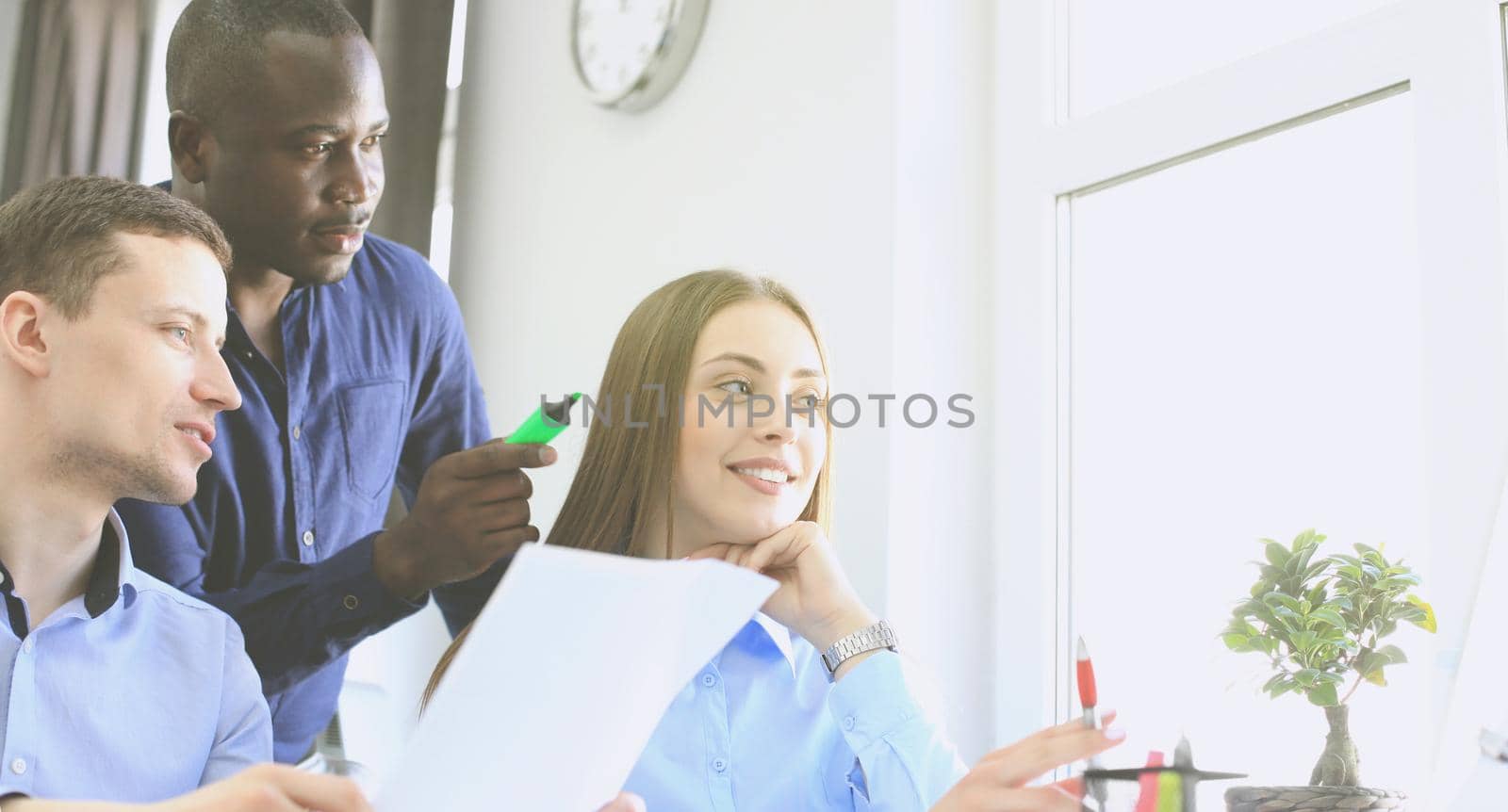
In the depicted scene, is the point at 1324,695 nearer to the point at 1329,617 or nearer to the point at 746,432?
the point at 1329,617

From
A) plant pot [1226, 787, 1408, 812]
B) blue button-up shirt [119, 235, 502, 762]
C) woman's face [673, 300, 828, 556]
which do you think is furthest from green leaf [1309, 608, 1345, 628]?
blue button-up shirt [119, 235, 502, 762]

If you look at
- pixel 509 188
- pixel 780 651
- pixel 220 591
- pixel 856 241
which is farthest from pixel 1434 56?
pixel 509 188

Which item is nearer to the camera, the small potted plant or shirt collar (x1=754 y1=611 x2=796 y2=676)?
the small potted plant

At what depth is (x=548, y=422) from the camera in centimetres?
105

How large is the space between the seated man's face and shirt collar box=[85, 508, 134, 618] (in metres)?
0.05

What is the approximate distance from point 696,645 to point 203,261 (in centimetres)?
66

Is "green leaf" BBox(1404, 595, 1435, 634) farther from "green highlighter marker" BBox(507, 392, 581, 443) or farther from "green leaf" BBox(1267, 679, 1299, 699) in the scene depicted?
"green highlighter marker" BBox(507, 392, 581, 443)

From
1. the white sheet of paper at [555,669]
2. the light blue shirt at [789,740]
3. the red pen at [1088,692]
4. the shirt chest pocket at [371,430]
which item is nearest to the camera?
the white sheet of paper at [555,669]

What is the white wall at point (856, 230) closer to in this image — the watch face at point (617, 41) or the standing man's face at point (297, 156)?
the watch face at point (617, 41)

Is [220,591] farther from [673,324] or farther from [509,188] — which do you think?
→ [509,188]

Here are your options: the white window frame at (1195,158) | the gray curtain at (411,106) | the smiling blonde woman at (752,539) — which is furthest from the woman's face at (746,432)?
the gray curtain at (411,106)

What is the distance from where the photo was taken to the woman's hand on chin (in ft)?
3.85

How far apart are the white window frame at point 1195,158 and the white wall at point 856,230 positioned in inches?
1.9

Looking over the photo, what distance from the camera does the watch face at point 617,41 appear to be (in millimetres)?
1917
